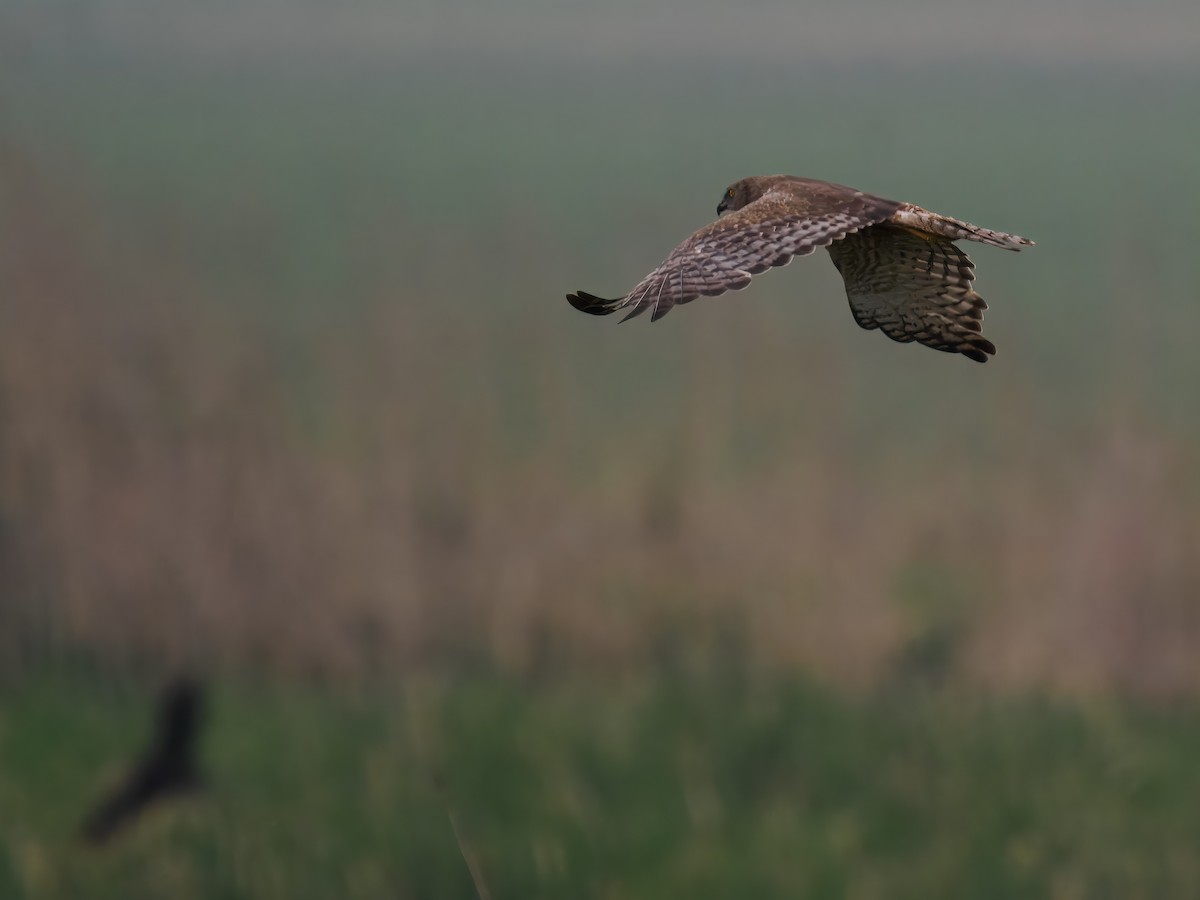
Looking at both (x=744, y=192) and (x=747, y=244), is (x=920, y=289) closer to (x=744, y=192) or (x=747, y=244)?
(x=744, y=192)

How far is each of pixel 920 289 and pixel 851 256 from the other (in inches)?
11.0

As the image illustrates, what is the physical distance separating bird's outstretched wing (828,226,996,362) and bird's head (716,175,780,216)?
40cm

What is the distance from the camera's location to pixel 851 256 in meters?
6.40

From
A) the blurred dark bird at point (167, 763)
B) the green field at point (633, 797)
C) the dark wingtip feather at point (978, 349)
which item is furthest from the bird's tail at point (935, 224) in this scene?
the blurred dark bird at point (167, 763)

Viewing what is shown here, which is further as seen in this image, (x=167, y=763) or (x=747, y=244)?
(x=167, y=763)

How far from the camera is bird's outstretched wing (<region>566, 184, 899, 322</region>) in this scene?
4660 millimetres

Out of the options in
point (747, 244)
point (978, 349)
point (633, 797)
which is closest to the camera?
point (747, 244)

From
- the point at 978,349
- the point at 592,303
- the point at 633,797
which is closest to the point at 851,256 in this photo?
the point at 978,349

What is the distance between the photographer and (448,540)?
77.6ft

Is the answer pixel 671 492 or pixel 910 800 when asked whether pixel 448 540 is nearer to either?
pixel 671 492

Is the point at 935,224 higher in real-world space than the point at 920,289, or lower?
higher

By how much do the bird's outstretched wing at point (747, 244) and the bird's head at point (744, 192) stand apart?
0.97 feet

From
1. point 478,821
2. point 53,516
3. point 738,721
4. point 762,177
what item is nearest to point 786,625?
point 738,721

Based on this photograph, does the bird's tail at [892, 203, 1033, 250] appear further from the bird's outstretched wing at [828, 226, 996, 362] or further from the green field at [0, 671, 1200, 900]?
the green field at [0, 671, 1200, 900]
